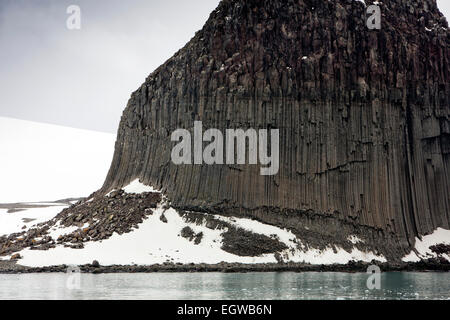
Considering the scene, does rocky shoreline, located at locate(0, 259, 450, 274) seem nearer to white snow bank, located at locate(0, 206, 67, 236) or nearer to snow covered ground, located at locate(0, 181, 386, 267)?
snow covered ground, located at locate(0, 181, 386, 267)

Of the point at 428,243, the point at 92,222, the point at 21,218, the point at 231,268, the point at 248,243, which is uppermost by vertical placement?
the point at 21,218

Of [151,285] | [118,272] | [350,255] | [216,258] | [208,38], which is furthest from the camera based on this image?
[208,38]

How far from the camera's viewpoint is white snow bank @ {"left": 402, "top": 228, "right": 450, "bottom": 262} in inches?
2739

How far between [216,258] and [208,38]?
22617 millimetres

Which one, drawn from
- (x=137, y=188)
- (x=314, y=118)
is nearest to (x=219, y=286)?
(x=137, y=188)

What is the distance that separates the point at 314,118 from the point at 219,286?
29.5 m

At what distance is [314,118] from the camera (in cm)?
7062

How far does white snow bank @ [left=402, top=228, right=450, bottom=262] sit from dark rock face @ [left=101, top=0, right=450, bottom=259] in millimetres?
884

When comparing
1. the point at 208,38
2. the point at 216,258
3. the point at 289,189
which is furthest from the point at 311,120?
the point at 216,258

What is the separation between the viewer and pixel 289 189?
68.8 meters

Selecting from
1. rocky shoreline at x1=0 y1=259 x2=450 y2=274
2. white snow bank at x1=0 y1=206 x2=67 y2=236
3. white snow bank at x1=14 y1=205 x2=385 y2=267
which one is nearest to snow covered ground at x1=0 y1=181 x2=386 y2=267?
white snow bank at x1=14 y1=205 x2=385 y2=267

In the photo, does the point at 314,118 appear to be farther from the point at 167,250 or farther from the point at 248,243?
the point at 167,250
